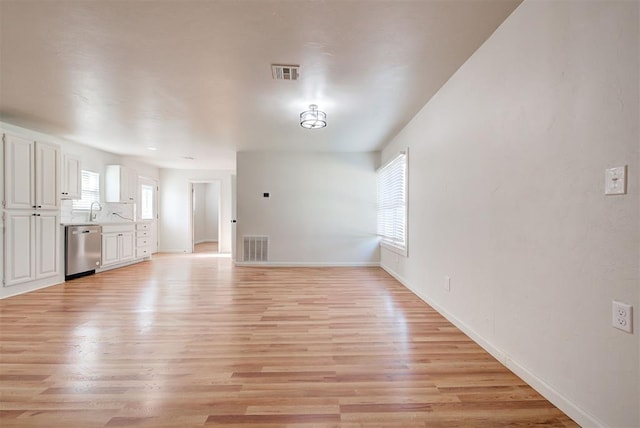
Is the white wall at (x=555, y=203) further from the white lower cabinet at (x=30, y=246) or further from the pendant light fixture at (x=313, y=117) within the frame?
the white lower cabinet at (x=30, y=246)

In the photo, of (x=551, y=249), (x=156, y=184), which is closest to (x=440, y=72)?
(x=551, y=249)

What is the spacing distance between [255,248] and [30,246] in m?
3.46

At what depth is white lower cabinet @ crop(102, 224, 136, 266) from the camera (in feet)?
18.1

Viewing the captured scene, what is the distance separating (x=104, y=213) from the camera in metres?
6.23

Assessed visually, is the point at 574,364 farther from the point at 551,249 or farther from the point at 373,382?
the point at 373,382

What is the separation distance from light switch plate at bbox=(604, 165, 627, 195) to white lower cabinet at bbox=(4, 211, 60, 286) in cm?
587

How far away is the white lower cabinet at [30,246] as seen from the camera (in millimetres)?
3773

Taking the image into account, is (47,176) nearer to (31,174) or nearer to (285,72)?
(31,174)

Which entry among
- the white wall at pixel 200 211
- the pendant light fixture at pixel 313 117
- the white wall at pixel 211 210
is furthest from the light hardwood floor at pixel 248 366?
the white wall at pixel 211 210

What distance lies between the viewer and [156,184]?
26.8ft

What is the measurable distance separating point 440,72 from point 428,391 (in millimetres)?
2659

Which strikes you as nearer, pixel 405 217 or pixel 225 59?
pixel 225 59

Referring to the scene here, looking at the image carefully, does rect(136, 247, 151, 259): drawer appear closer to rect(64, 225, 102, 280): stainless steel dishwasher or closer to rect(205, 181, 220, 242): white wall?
rect(64, 225, 102, 280): stainless steel dishwasher

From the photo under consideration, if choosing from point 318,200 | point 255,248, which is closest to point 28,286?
point 255,248
